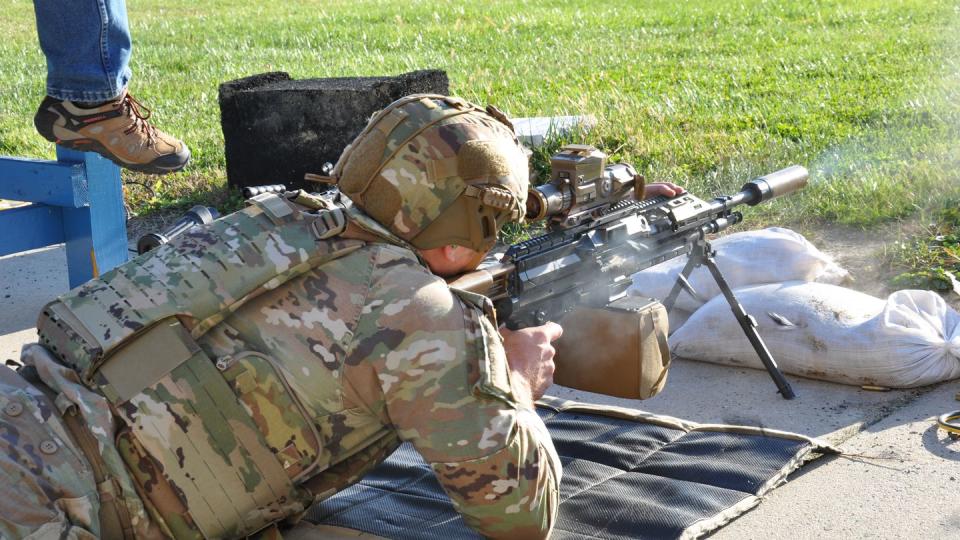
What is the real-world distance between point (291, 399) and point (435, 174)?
586 mm

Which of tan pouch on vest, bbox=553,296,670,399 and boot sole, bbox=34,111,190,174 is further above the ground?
boot sole, bbox=34,111,190,174

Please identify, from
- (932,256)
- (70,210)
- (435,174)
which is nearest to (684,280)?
(932,256)

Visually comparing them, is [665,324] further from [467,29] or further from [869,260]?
[467,29]

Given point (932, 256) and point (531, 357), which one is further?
point (932, 256)

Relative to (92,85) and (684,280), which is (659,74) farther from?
(92,85)

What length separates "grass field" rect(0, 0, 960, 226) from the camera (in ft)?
21.1

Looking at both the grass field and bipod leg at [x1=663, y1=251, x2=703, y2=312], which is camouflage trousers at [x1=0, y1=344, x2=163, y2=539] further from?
the grass field

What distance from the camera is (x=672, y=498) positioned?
10.8 ft

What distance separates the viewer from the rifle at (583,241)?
3158mm

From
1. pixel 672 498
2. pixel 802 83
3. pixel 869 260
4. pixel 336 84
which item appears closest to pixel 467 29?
pixel 802 83

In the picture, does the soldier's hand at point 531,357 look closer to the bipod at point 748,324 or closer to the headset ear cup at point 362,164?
the headset ear cup at point 362,164

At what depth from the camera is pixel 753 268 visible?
15.3 feet

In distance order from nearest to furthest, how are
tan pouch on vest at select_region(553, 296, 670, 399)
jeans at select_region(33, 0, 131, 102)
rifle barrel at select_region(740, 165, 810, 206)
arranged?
1. tan pouch on vest at select_region(553, 296, 670, 399)
2. jeans at select_region(33, 0, 131, 102)
3. rifle barrel at select_region(740, 165, 810, 206)

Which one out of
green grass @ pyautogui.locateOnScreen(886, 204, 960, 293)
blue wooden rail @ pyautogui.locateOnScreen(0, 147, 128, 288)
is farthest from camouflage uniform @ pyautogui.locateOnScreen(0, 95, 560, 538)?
green grass @ pyautogui.locateOnScreen(886, 204, 960, 293)
